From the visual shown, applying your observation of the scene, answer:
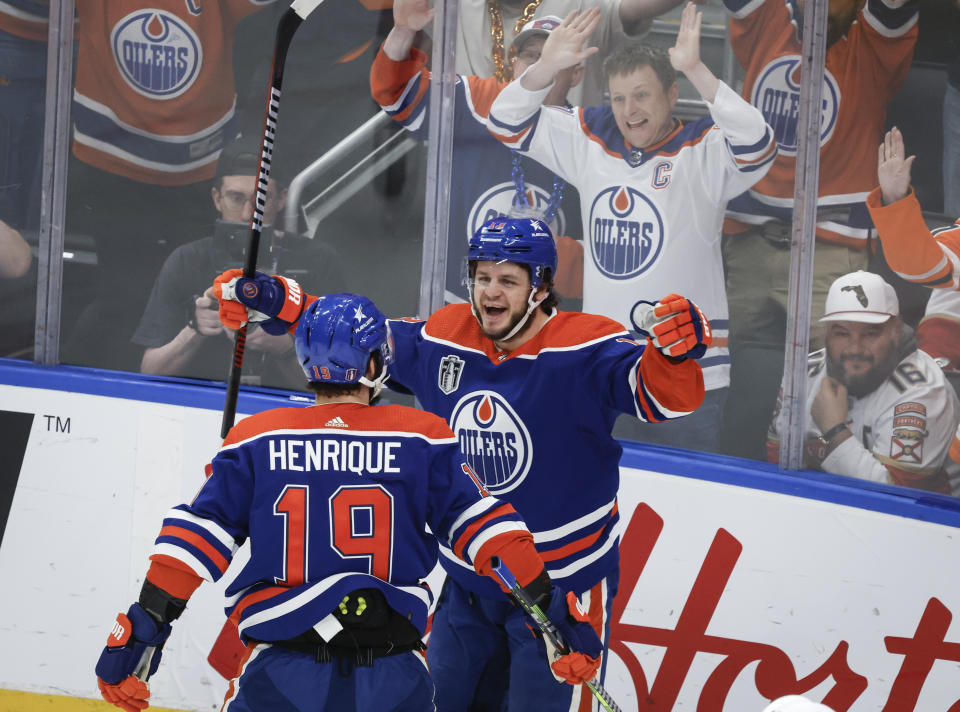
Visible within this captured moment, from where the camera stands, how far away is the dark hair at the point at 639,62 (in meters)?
3.32

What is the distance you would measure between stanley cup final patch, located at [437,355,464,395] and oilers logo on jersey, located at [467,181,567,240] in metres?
0.94

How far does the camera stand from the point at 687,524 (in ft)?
10.6

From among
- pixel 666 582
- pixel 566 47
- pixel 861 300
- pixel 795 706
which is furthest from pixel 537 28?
pixel 795 706

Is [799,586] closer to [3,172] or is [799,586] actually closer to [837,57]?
[837,57]

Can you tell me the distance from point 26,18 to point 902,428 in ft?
10.1

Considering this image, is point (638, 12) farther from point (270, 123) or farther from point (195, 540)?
point (195, 540)

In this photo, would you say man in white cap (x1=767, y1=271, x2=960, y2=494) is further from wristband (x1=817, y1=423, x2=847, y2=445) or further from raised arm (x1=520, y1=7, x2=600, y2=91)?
raised arm (x1=520, y1=7, x2=600, y2=91)

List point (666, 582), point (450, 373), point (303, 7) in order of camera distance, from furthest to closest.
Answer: point (666, 582), point (303, 7), point (450, 373)

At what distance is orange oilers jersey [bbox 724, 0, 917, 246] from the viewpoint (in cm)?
307

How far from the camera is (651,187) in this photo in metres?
3.38

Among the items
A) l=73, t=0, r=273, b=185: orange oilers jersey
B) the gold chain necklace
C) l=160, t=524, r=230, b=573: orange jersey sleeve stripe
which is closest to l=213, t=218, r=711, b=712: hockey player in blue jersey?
l=160, t=524, r=230, b=573: orange jersey sleeve stripe

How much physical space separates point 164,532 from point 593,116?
6.33 feet

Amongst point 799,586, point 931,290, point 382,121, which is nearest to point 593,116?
point 382,121

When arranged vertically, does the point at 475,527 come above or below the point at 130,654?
above
